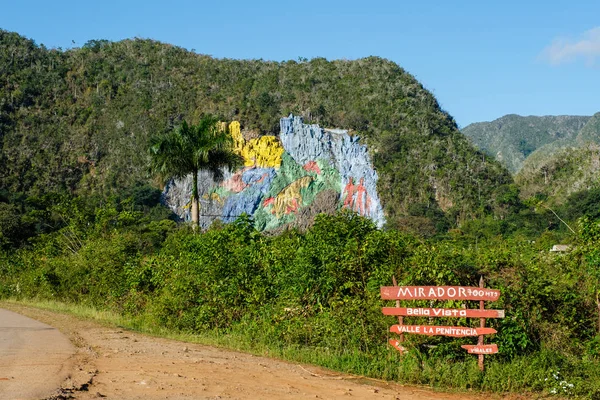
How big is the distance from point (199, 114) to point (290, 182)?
20534mm

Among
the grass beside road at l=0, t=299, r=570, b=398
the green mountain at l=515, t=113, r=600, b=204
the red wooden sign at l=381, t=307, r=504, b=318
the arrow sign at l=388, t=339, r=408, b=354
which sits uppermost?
the green mountain at l=515, t=113, r=600, b=204

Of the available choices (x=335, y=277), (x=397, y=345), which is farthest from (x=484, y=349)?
(x=335, y=277)

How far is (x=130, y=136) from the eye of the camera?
96375 millimetres

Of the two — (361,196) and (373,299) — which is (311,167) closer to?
(361,196)

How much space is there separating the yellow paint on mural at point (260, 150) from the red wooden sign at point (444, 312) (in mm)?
74997

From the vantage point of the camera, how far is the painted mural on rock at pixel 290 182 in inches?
A: 3263

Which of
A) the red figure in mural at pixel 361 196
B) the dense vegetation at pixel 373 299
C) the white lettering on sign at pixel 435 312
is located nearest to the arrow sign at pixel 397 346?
the dense vegetation at pixel 373 299

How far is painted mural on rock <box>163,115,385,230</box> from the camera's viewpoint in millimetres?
82875

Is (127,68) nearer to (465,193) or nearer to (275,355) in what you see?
(465,193)

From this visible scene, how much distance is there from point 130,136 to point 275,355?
292ft

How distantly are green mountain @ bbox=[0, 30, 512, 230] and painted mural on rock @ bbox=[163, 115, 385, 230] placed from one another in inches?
92.2

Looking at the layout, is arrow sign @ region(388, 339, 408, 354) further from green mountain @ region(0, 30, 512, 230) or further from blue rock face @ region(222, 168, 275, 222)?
blue rock face @ region(222, 168, 275, 222)

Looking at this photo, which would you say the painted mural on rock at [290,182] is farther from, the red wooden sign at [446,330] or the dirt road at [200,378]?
the red wooden sign at [446,330]

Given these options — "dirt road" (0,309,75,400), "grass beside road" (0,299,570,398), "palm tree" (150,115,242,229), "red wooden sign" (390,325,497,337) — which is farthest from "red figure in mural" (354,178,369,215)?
"red wooden sign" (390,325,497,337)
